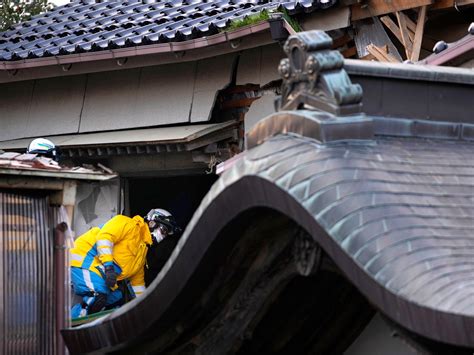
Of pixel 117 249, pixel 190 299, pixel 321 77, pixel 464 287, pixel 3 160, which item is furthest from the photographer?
pixel 117 249

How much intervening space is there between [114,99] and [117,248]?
8.04 feet

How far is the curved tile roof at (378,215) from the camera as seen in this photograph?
346 centimetres

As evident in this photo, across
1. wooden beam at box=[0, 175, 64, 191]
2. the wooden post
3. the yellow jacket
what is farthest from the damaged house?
the yellow jacket

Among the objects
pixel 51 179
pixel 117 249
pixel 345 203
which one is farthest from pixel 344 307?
pixel 117 249

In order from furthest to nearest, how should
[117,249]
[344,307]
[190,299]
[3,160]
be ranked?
[117,249]
[3,160]
[344,307]
[190,299]

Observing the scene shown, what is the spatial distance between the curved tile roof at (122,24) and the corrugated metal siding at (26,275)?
437 centimetres

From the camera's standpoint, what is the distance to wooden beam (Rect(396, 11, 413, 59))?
33.1ft

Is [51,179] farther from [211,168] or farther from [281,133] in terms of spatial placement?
[211,168]

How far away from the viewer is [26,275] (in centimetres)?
664

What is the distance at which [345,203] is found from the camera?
3.72 m

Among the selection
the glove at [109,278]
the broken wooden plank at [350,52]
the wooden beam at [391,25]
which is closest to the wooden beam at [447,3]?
the wooden beam at [391,25]

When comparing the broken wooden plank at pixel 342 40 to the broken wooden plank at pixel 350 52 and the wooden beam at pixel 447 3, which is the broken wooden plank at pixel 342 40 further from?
the wooden beam at pixel 447 3

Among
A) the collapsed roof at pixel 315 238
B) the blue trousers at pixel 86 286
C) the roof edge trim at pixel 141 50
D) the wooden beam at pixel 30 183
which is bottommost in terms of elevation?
the collapsed roof at pixel 315 238

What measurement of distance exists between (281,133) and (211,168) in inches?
291
